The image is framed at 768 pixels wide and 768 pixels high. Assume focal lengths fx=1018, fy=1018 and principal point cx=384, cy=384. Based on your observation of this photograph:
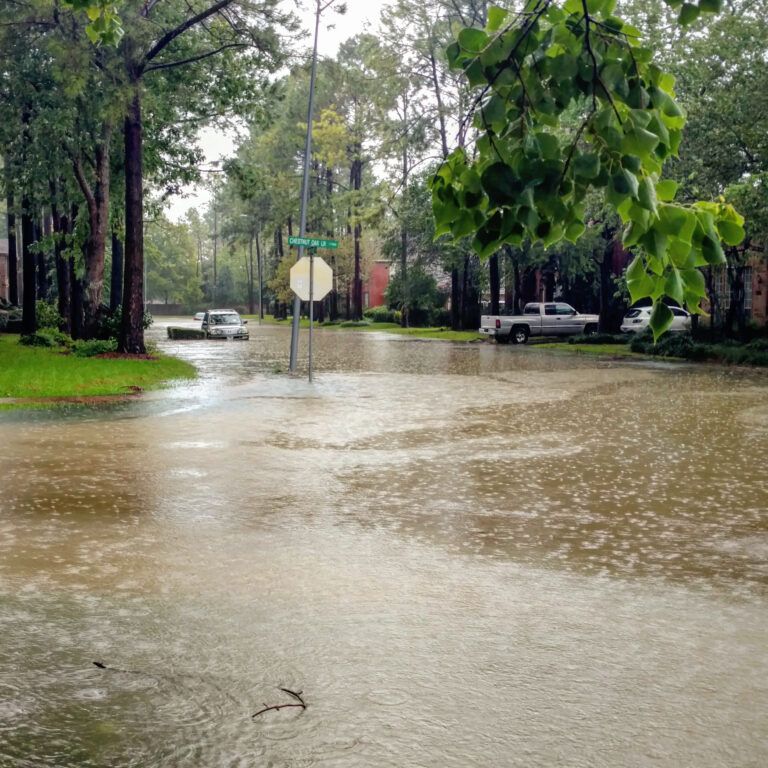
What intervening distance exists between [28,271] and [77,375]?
20.2m

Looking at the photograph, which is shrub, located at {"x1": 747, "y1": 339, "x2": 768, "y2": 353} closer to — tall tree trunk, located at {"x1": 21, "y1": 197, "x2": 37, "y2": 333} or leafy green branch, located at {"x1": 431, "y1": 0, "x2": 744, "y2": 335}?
tall tree trunk, located at {"x1": 21, "y1": 197, "x2": 37, "y2": 333}

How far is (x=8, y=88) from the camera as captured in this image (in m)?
32.4

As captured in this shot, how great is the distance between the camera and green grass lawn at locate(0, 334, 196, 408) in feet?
64.9

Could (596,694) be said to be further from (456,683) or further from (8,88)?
(8,88)

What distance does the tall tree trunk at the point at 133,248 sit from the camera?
2902 centimetres

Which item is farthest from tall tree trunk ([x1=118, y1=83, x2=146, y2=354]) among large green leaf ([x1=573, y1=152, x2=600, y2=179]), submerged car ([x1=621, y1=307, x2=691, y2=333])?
large green leaf ([x1=573, y1=152, x2=600, y2=179])

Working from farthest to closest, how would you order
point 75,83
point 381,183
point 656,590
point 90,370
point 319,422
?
point 381,183, point 75,83, point 90,370, point 319,422, point 656,590

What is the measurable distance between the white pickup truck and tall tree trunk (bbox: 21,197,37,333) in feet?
65.6

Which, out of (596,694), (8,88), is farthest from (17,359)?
(596,694)

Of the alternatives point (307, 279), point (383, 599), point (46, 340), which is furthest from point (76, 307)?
point (383, 599)

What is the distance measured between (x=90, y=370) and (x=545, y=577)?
1872 centimetres

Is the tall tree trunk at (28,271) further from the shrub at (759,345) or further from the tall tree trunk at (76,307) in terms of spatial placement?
the shrub at (759,345)

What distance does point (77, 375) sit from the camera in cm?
2225

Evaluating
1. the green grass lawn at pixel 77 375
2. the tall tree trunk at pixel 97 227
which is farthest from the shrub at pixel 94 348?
Result: the tall tree trunk at pixel 97 227
